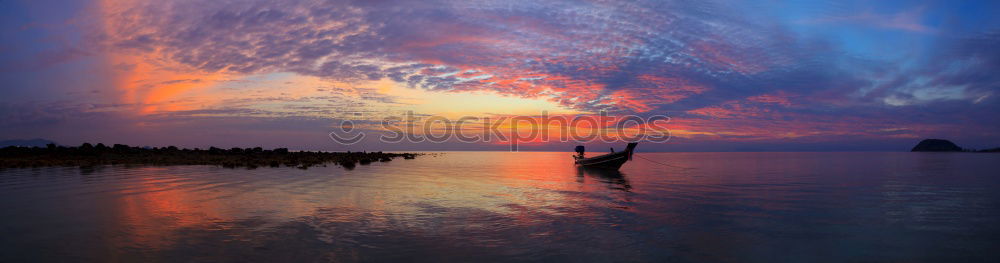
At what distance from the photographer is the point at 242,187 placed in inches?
883

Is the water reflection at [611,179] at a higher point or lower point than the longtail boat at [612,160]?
lower

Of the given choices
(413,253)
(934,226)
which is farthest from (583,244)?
(934,226)

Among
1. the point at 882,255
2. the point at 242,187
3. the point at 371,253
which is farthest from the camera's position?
the point at 242,187

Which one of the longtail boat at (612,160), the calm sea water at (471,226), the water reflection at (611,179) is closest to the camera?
the calm sea water at (471,226)

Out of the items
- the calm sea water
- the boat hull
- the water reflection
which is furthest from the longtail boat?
the calm sea water

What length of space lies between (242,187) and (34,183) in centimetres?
1018

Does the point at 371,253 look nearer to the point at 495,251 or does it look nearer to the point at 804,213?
the point at 495,251

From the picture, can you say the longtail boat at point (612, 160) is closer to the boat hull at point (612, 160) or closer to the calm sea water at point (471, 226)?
the boat hull at point (612, 160)

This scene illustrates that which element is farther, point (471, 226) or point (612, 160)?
point (612, 160)

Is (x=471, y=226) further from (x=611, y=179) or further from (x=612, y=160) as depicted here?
(x=612, y=160)

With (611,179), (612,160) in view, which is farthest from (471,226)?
(612,160)

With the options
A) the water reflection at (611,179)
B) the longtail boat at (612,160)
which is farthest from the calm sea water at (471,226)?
the longtail boat at (612,160)

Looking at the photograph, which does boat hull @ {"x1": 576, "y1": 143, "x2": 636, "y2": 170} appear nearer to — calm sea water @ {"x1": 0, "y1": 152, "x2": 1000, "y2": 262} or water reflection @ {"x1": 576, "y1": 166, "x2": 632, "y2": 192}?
water reflection @ {"x1": 576, "y1": 166, "x2": 632, "y2": 192}

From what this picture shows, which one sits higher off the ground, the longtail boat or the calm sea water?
the longtail boat
